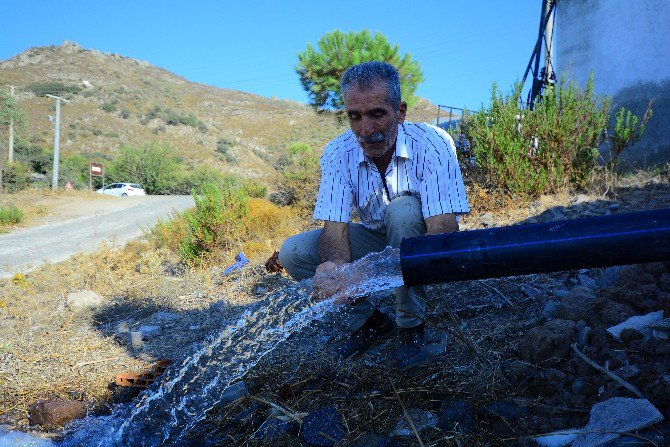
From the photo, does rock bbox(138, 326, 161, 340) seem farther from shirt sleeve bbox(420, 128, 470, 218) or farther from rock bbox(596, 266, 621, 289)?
rock bbox(596, 266, 621, 289)

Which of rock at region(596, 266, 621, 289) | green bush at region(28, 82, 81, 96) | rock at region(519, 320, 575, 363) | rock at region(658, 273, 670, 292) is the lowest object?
rock at region(519, 320, 575, 363)

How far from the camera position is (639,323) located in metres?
2.30

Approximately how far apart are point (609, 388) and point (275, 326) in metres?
1.38

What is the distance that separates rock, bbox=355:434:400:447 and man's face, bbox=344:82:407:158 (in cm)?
124

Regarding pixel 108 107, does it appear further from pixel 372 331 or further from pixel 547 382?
pixel 547 382

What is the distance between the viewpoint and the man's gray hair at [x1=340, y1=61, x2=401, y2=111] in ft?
7.77

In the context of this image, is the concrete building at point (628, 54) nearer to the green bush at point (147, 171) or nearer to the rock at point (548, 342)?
the rock at point (548, 342)

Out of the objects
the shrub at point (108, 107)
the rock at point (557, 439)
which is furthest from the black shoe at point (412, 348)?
the shrub at point (108, 107)

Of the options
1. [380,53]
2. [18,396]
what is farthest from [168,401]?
[380,53]

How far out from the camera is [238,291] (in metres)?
4.77

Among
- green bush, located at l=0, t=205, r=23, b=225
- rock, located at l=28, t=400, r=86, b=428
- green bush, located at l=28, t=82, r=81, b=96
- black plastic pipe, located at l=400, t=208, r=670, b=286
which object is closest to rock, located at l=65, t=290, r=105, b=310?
rock, located at l=28, t=400, r=86, b=428

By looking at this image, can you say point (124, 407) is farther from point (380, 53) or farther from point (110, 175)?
point (110, 175)

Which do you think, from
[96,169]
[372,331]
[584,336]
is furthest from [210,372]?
[96,169]

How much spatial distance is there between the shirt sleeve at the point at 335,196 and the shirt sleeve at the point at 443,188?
37 centimetres
